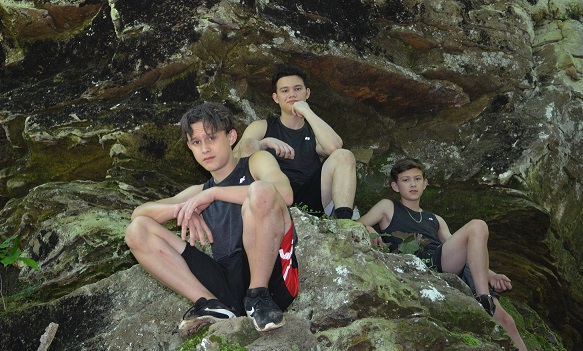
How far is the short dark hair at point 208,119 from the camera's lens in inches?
232

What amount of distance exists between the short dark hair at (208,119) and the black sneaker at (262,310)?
1433mm

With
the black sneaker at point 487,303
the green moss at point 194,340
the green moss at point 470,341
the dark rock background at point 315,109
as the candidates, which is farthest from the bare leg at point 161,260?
the black sneaker at point 487,303

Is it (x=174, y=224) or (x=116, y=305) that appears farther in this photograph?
(x=174, y=224)

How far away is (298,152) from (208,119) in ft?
6.53

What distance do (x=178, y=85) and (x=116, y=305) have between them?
284cm

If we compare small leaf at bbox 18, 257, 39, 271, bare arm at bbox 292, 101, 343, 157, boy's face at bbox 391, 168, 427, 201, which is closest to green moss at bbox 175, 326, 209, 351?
small leaf at bbox 18, 257, 39, 271

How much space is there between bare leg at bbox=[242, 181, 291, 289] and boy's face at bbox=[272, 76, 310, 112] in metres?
2.68

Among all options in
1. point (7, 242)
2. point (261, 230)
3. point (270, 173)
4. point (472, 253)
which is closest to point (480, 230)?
point (472, 253)

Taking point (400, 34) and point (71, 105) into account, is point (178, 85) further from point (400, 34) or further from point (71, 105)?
point (400, 34)

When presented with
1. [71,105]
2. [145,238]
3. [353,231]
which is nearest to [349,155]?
[353,231]

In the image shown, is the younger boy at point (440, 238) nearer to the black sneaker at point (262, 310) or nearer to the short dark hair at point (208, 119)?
the short dark hair at point (208, 119)

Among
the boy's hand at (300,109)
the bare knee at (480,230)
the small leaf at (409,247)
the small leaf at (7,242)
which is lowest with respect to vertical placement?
the small leaf at (7,242)

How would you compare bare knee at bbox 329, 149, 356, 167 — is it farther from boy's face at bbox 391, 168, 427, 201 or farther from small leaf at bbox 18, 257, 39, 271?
small leaf at bbox 18, 257, 39, 271

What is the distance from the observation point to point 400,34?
9156mm
